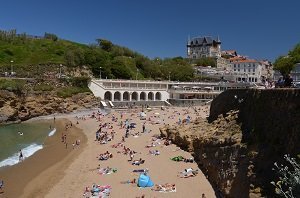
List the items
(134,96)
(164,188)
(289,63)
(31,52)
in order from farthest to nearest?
(31,52), (134,96), (289,63), (164,188)

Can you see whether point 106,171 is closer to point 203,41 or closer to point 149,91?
point 149,91

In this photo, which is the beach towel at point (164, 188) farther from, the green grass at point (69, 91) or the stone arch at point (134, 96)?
the stone arch at point (134, 96)

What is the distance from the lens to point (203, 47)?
5753 inches

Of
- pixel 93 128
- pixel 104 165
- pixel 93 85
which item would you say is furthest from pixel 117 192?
pixel 93 85

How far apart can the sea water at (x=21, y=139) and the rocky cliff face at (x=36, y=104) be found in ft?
12.4

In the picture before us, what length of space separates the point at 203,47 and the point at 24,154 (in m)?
123

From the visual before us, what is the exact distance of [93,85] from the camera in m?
62.4

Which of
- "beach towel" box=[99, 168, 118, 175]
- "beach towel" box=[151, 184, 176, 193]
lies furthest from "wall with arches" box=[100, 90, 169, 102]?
"beach towel" box=[151, 184, 176, 193]

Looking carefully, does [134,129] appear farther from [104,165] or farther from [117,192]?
[117,192]

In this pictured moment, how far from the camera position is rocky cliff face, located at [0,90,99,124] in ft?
166

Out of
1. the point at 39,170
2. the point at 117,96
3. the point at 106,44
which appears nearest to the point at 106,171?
the point at 39,170

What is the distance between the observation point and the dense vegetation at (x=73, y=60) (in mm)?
71125

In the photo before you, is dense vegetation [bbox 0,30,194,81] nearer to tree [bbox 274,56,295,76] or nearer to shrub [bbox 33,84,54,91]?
shrub [bbox 33,84,54,91]

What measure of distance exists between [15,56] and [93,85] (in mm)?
24259
